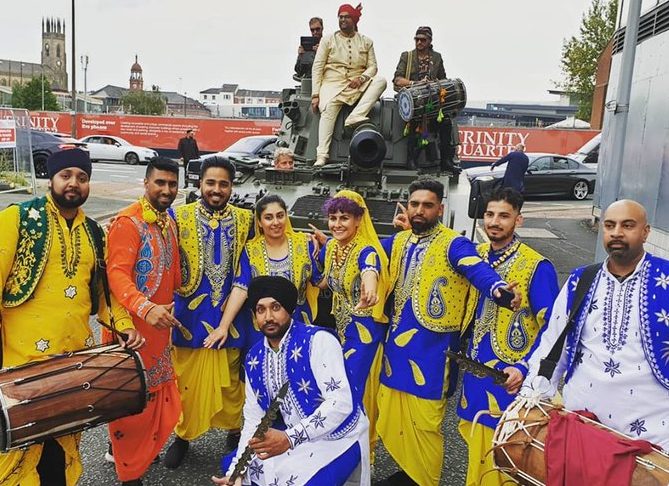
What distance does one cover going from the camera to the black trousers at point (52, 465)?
126 inches

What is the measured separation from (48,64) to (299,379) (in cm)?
11266

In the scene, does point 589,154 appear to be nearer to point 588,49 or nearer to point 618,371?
point 588,49

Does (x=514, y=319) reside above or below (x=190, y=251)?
below

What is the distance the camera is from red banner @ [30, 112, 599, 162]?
24578 mm

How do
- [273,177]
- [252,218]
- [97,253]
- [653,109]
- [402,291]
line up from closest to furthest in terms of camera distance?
[97,253] → [402,291] → [252,218] → [273,177] → [653,109]

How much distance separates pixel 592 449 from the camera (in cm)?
242

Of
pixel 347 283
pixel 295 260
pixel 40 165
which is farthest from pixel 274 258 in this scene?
pixel 40 165

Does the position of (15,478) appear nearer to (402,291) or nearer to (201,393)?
(201,393)

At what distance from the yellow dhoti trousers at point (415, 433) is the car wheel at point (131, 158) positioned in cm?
2568

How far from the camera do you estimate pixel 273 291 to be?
10.2 ft

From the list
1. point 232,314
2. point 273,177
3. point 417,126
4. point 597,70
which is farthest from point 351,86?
point 597,70

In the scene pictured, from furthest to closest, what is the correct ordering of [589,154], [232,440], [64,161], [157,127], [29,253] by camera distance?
[157,127] < [589,154] < [232,440] < [64,161] < [29,253]

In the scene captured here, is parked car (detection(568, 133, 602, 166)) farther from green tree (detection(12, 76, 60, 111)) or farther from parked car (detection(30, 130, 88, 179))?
green tree (detection(12, 76, 60, 111))

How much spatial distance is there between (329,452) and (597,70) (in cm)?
3143
